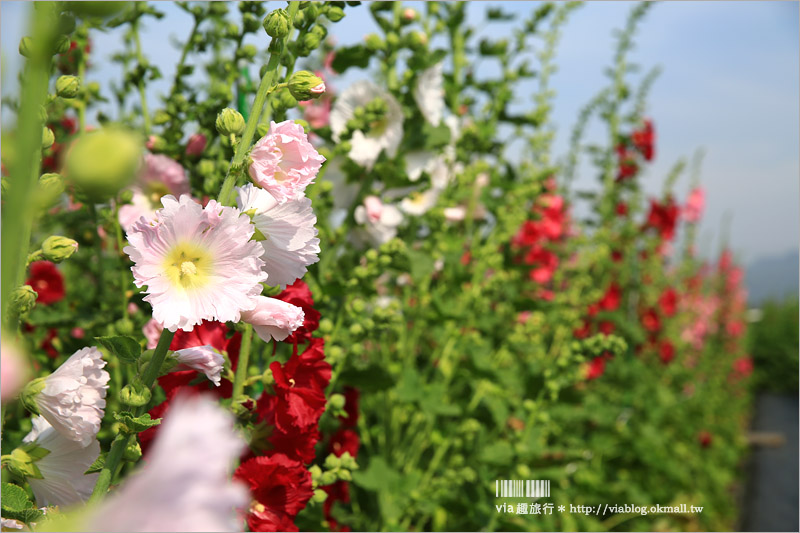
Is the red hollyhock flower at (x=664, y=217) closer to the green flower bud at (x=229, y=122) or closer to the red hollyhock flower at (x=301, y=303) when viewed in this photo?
the red hollyhock flower at (x=301, y=303)

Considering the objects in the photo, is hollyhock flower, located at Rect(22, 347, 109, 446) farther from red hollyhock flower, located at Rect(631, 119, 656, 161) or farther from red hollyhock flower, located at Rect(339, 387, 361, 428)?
red hollyhock flower, located at Rect(631, 119, 656, 161)

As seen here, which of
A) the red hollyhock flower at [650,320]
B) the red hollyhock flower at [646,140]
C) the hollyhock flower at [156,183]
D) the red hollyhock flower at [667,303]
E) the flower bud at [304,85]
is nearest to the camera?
the flower bud at [304,85]

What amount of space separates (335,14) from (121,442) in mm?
539

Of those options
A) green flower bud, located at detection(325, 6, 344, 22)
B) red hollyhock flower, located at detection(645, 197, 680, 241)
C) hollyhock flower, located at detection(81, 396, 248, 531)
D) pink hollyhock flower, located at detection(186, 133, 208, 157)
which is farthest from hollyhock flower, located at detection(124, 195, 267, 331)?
red hollyhock flower, located at detection(645, 197, 680, 241)

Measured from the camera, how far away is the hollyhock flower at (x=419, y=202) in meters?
1.26

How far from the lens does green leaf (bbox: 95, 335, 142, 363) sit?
483 millimetres

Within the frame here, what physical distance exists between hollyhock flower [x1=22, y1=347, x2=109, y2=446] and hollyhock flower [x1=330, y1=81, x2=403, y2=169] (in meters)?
0.62

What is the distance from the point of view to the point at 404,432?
4.88 ft

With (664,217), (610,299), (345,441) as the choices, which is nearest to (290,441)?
(345,441)

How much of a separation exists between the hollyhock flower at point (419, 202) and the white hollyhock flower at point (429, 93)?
0.18m

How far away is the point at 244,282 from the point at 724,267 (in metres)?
7.71

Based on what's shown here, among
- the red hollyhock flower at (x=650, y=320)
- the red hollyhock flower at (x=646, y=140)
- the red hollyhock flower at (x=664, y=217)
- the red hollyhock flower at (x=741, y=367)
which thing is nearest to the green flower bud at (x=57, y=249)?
the red hollyhock flower at (x=646, y=140)

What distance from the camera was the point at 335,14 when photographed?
73 centimetres

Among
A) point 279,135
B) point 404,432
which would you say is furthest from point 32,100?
point 404,432
